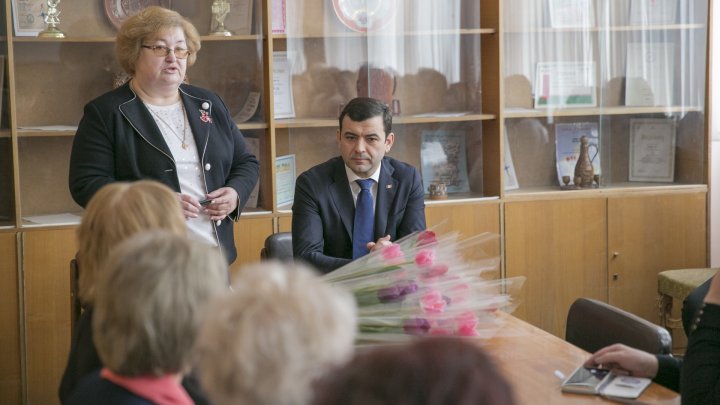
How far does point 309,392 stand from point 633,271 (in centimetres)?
439

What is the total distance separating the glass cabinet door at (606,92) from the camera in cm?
516

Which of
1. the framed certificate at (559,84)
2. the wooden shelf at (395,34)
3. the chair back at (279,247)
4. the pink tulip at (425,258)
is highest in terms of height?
the wooden shelf at (395,34)

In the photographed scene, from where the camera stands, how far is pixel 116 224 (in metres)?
1.92

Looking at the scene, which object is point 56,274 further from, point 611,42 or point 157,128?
point 611,42

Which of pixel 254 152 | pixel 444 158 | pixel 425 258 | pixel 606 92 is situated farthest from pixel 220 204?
pixel 606 92

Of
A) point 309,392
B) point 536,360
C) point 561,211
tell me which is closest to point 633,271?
point 561,211

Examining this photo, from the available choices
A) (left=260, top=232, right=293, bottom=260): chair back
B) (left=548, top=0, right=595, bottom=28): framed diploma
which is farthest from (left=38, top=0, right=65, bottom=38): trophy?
(left=548, top=0, right=595, bottom=28): framed diploma

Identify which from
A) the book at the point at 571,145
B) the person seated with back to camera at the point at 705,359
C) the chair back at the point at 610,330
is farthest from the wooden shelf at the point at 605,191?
Result: the person seated with back to camera at the point at 705,359

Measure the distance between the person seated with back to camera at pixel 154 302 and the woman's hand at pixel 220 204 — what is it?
213cm

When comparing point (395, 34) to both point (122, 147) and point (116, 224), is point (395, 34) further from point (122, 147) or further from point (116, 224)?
point (116, 224)

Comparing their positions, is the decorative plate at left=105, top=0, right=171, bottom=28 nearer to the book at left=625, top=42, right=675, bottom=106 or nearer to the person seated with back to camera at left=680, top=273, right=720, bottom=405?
the book at left=625, top=42, right=675, bottom=106

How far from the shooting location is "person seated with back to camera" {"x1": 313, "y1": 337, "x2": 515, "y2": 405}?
3.18 ft

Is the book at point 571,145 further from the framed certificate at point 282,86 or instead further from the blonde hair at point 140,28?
the blonde hair at point 140,28

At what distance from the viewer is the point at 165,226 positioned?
1.92 metres
